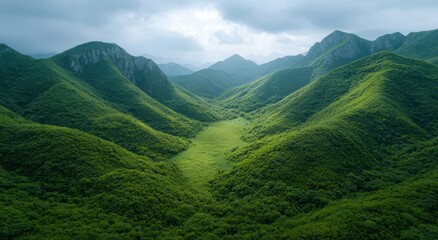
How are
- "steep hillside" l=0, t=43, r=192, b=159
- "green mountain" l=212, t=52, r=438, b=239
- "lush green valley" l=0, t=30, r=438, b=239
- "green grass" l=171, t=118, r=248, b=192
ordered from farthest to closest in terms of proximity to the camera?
"steep hillside" l=0, t=43, r=192, b=159
"green grass" l=171, t=118, r=248, b=192
"lush green valley" l=0, t=30, r=438, b=239
"green mountain" l=212, t=52, r=438, b=239

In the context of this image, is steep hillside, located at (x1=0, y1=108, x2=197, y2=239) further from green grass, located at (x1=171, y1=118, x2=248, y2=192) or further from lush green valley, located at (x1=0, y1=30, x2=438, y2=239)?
green grass, located at (x1=171, y1=118, x2=248, y2=192)

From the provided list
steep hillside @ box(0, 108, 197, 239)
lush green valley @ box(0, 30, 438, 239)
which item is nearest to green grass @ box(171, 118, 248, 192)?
lush green valley @ box(0, 30, 438, 239)

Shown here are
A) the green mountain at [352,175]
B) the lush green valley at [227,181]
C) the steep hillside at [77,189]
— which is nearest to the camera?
the green mountain at [352,175]

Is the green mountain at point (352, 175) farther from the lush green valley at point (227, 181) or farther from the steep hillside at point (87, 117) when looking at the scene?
the steep hillside at point (87, 117)

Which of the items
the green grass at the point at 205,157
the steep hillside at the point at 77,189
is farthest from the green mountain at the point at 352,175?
the steep hillside at the point at 77,189

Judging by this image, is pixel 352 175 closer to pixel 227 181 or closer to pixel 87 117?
pixel 227 181

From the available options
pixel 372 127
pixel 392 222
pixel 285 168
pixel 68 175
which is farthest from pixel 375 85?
pixel 68 175

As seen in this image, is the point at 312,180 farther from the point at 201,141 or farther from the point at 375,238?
the point at 201,141
